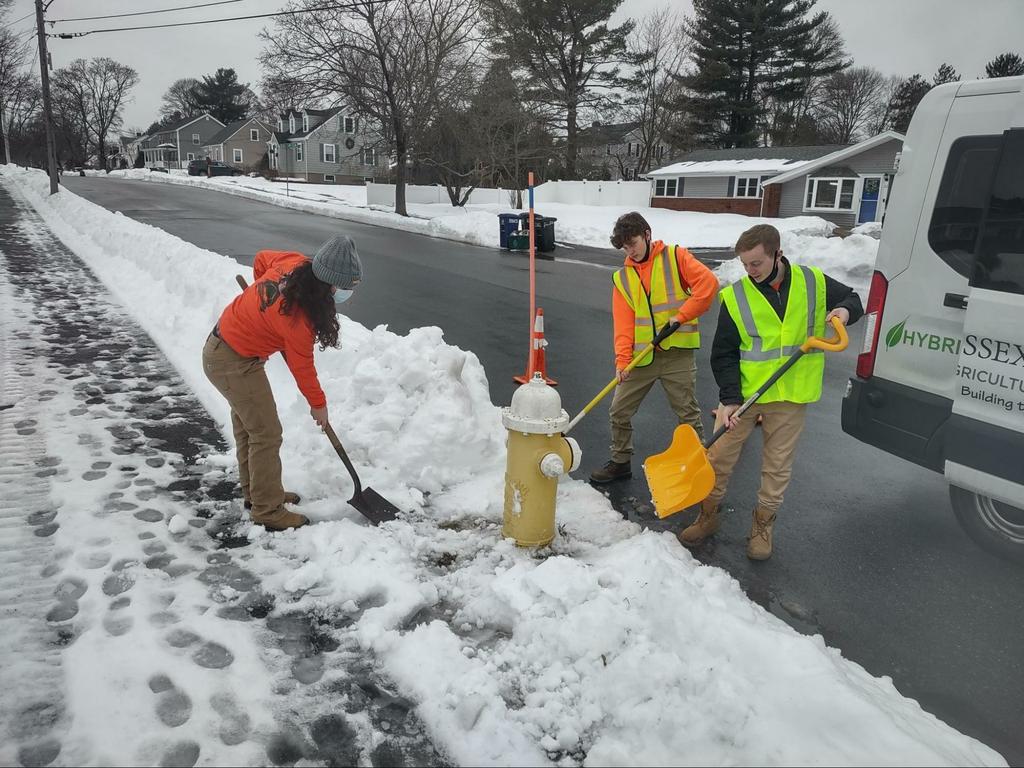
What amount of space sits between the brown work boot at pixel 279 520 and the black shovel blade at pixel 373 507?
1.02 feet

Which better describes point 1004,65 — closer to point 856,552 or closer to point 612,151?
point 612,151

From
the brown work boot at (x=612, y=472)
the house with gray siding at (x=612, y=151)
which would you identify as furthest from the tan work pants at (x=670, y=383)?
the house with gray siding at (x=612, y=151)

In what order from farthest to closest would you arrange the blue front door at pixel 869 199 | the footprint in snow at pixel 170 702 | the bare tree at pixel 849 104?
1. the bare tree at pixel 849 104
2. the blue front door at pixel 869 199
3. the footprint in snow at pixel 170 702

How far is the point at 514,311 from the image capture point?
10281 millimetres

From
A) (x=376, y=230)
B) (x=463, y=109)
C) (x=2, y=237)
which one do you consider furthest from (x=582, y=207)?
(x=2, y=237)

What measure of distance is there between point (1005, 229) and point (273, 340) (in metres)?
3.68

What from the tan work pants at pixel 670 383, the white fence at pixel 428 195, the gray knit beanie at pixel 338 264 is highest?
the white fence at pixel 428 195

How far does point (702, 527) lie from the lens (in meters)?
4.05

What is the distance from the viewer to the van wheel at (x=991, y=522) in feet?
12.4

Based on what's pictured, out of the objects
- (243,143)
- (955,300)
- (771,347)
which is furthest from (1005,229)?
(243,143)

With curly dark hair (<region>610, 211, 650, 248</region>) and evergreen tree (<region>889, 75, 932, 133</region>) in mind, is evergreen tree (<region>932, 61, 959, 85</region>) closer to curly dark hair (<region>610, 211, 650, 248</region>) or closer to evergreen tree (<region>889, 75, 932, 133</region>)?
evergreen tree (<region>889, 75, 932, 133</region>)

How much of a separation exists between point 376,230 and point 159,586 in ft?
69.9

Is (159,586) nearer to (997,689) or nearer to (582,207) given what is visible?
(997,689)

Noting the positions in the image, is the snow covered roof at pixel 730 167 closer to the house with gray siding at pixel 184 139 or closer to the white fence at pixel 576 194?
the white fence at pixel 576 194
